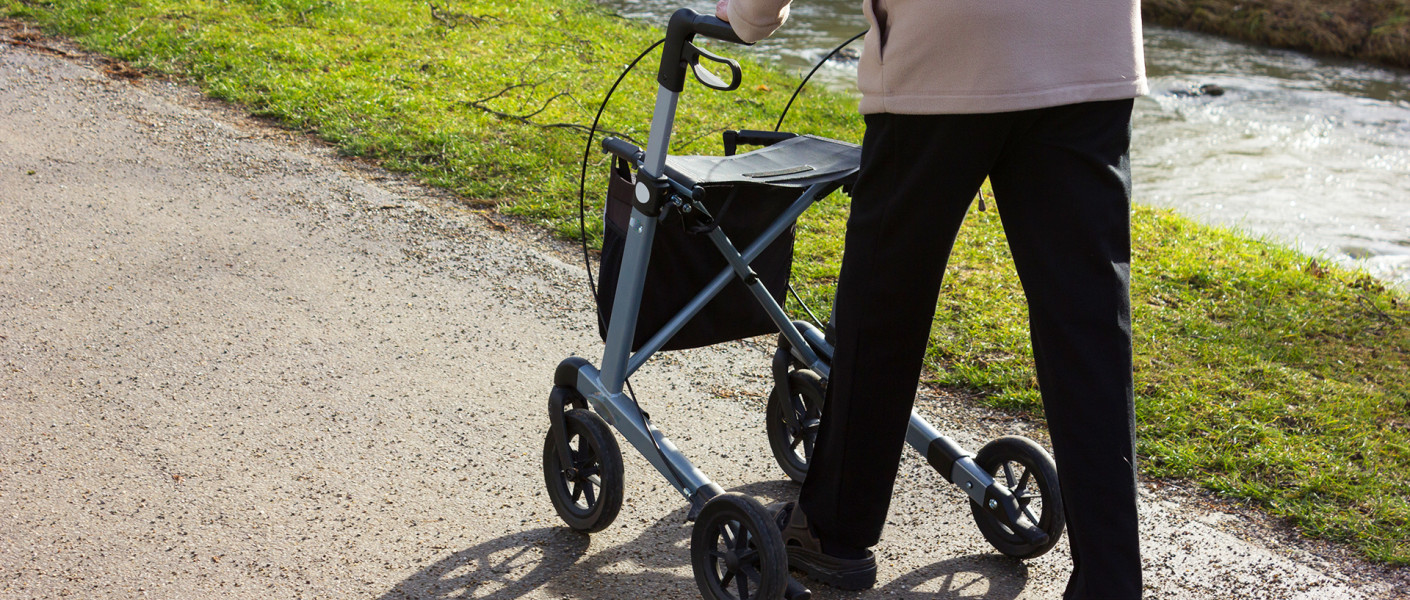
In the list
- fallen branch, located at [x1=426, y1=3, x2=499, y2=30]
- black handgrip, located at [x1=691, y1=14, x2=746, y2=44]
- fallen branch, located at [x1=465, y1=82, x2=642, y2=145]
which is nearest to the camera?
black handgrip, located at [x1=691, y1=14, x2=746, y2=44]

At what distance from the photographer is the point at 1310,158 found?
28.3 ft

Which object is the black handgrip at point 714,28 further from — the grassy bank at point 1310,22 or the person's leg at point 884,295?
the grassy bank at point 1310,22

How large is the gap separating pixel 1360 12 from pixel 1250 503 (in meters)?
12.2

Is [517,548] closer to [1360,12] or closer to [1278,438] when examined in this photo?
[1278,438]

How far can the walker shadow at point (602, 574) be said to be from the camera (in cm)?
245

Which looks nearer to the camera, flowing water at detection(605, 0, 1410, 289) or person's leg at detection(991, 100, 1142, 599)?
person's leg at detection(991, 100, 1142, 599)

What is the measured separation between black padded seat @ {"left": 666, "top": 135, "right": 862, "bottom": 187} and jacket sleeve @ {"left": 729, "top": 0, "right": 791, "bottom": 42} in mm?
360

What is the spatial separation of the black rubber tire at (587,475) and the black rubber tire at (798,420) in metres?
0.50

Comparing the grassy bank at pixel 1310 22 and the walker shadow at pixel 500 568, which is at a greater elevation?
the grassy bank at pixel 1310 22

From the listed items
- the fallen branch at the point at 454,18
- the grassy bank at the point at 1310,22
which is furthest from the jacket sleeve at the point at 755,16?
the grassy bank at the point at 1310,22

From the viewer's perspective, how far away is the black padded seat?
237cm

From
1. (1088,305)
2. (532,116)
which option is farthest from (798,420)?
(532,116)

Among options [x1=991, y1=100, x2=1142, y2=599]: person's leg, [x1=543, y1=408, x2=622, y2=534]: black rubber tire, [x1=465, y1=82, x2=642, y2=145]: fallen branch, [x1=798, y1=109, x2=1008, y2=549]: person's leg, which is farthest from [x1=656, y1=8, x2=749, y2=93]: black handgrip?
[x1=465, y1=82, x2=642, y2=145]: fallen branch

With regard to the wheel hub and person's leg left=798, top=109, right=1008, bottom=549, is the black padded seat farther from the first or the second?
the wheel hub
